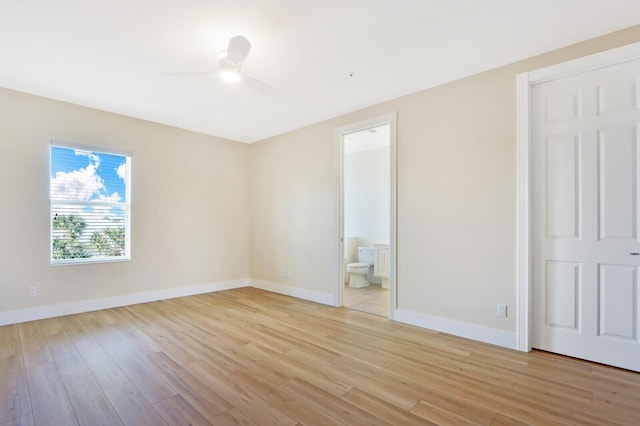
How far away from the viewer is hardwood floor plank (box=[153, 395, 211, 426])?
6.01 feet

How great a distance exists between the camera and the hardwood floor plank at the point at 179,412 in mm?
1832

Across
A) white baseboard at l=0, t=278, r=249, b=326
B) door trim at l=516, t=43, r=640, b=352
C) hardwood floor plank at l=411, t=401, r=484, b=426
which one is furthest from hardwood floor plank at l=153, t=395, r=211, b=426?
white baseboard at l=0, t=278, r=249, b=326

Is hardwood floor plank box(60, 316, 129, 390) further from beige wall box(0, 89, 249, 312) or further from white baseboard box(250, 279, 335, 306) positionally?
white baseboard box(250, 279, 335, 306)

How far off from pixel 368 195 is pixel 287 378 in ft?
15.6

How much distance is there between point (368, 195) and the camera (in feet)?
21.8

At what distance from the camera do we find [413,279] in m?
3.60

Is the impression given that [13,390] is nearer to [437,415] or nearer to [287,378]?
[287,378]

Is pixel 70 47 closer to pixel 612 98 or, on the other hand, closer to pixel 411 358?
pixel 411 358

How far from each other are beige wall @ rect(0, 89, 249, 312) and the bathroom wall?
7.60ft

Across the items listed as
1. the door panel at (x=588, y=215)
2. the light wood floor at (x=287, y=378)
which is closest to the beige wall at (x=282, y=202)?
the door panel at (x=588, y=215)

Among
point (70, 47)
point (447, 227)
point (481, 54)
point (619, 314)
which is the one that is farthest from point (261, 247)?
point (619, 314)

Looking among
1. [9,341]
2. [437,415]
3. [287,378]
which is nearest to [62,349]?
[9,341]

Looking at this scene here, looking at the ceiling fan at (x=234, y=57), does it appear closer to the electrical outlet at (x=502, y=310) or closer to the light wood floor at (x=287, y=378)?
the light wood floor at (x=287, y=378)

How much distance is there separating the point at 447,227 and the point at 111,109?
4.51 m
